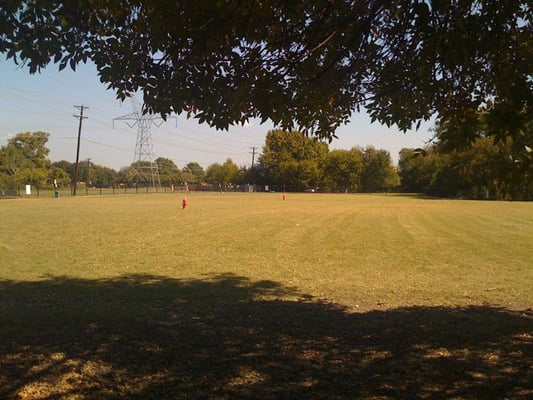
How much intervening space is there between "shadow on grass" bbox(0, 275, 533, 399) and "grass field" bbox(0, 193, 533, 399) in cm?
2

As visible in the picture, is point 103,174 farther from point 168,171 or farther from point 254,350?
point 254,350

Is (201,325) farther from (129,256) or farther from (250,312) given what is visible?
(129,256)

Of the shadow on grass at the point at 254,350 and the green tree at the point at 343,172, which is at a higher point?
the green tree at the point at 343,172

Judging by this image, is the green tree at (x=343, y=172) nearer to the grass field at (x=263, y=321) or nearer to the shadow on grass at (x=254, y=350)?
the grass field at (x=263, y=321)

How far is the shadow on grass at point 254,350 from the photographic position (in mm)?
4195

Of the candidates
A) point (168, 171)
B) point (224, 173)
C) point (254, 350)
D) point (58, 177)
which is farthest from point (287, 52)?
point (168, 171)

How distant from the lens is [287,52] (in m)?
5.27

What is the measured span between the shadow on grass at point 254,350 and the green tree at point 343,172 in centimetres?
10477

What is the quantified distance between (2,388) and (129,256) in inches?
397

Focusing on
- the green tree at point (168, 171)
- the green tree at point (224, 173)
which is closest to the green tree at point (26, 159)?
the green tree at point (168, 171)

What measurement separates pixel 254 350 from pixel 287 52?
314 cm

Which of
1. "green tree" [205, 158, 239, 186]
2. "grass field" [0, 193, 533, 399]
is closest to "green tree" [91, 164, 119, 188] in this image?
"green tree" [205, 158, 239, 186]

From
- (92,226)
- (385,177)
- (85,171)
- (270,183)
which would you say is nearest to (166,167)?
(85,171)

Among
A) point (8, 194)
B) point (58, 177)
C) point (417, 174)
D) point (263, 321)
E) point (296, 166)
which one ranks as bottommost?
point (8, 194)
